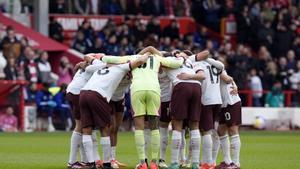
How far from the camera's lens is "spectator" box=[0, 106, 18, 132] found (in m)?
33.2

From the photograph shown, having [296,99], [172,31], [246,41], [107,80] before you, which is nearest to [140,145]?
[107,80]

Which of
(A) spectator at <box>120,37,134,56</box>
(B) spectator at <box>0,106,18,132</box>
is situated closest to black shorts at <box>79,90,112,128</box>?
(B) spectator at <box>0,106,18,132</box>

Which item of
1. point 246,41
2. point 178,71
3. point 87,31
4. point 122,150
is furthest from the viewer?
point 246,41

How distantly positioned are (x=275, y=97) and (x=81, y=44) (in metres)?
7.02

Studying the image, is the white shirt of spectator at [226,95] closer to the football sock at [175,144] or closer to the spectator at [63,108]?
the football sock at [175,144]

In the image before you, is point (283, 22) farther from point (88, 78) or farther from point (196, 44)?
point (88, 78)

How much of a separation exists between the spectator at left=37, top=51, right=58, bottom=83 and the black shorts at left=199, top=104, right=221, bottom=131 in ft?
53.9

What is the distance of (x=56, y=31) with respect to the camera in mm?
38844

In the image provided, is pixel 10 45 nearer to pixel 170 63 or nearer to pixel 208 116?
pixel 208 116

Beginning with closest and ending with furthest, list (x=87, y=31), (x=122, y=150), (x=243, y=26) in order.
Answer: (x=122, y=150) → (x=87, y=31) → (x=243, y=26)

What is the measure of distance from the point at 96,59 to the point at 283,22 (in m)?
24.0

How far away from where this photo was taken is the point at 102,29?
38875 mm

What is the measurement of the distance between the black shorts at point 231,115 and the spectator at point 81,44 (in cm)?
1831

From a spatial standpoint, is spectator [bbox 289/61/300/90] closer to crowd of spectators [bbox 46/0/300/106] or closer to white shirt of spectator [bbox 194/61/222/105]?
crowd of spectators [bbox 46/0/300/106]
